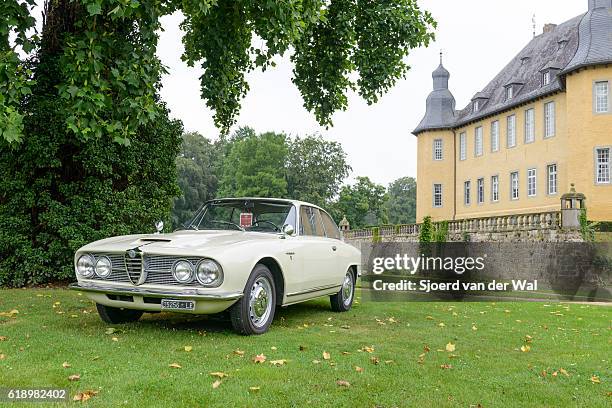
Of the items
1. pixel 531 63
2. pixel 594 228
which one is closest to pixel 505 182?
pixel 531 63

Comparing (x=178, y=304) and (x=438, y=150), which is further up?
(x=438, y=150)

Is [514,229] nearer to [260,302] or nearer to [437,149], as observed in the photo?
[437,149]

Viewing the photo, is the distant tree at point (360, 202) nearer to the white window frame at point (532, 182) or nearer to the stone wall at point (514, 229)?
the stone wall at point (514, 229)

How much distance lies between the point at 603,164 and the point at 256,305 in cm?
3064

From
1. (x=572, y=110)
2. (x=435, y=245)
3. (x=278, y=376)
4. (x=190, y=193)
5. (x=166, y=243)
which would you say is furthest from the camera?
(x=190, y=193)

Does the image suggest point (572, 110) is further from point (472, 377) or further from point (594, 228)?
point (472, 377)

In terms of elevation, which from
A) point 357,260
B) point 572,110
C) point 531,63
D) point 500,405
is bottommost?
point 500,405

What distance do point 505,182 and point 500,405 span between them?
131ft

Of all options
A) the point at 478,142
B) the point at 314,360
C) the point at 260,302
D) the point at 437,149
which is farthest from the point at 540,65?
the point at 314,360

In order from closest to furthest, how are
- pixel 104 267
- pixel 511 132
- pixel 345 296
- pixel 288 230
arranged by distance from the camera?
Answer: pixel 104 267
pixel 288 230
pixel 345 296
pixel 511 132

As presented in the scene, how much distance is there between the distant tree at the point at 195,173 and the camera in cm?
6581

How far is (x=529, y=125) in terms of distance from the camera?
39625 mm

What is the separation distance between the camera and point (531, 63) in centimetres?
4256

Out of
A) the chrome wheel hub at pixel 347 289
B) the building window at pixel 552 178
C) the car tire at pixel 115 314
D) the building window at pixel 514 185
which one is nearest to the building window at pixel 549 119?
the building window at pixel 552 178
